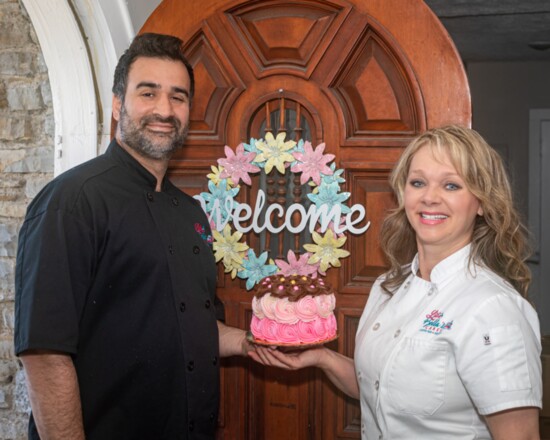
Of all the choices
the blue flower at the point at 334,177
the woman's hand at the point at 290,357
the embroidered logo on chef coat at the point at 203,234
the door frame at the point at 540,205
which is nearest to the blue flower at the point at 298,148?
the blue flower at the point at 334,177

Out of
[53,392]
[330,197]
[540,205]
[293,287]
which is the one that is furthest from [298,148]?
[540,205]

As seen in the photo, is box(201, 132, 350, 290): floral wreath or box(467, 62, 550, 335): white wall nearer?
box(201, 132, 350, 290): floral wreath

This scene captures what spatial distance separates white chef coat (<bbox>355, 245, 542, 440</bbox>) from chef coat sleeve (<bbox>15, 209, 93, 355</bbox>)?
0.75 meters

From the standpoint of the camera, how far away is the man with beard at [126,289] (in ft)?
5.50

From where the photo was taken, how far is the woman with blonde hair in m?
1.59

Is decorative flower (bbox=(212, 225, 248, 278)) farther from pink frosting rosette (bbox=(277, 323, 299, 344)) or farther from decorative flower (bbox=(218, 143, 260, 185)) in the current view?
pink frosting rosette (bbox=(277, 323, 299, 344))

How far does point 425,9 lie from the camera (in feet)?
7.14

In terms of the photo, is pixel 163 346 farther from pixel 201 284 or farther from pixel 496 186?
pixel 496 186

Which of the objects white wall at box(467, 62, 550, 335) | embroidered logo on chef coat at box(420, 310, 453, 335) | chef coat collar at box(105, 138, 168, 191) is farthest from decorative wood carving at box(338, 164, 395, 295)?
white wall at box(467, 62, 550, 335)

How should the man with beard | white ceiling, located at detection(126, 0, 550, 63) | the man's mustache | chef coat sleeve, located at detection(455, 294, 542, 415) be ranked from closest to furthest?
chef coat sleeve, located at detection(455, 294, 542, 415) → the man with beard → the man's mustache → white ceiling, located at detection(126, 0, 550, 63)

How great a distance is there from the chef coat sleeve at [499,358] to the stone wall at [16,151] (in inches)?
63.5

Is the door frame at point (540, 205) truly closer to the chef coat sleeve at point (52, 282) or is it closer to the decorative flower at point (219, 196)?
the decorative flower at point (219, 196)

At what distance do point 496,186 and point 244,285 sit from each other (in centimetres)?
101

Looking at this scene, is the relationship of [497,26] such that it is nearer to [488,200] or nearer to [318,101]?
[318,101]
